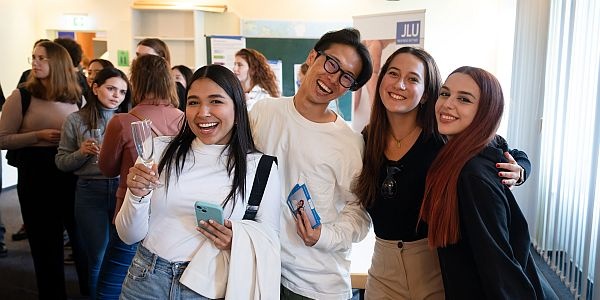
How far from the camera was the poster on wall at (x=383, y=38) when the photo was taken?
4.74 meters

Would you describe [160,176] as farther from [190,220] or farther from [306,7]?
[306,7]

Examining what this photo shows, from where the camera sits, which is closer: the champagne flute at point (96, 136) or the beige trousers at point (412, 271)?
the beige trousers at point (412, 271)

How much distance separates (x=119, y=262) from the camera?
2.46 metres

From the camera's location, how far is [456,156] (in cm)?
153

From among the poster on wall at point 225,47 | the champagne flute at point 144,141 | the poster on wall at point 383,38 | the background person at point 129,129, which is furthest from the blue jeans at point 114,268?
the poster on wall at point 225,47

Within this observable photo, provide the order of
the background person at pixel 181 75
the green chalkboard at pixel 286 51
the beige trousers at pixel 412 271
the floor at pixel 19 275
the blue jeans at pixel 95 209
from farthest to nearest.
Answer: the green chalkboard at pixel 286 51
the background person at pixel 181 75
the floor at pixel 19 275
the blue jeans at pixel 95 209
the beige trousers at pixel 412 271

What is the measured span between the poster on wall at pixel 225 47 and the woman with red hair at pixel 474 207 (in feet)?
19.1

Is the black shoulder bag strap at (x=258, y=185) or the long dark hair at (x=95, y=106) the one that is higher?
the long dark hair at (x=95, y=106)

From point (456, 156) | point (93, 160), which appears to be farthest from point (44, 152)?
point (456, 156)

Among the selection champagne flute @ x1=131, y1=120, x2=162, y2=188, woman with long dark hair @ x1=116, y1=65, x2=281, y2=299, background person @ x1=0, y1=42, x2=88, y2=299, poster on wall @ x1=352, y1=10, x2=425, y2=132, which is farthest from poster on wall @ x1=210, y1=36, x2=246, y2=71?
champagne flute @ x1=131, y1=120, x2=162, y2=188

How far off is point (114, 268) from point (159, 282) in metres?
1.09

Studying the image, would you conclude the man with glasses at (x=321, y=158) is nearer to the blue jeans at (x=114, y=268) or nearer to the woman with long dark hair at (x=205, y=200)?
the woman with long dark hair at (x=205, y=200)

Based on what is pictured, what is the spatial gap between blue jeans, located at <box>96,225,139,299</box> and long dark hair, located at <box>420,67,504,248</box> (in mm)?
1545

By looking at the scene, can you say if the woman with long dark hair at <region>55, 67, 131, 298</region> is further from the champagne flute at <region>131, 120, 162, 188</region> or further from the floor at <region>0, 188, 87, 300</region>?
the champagne flute at <region>131, 120, 162, 188</region>
